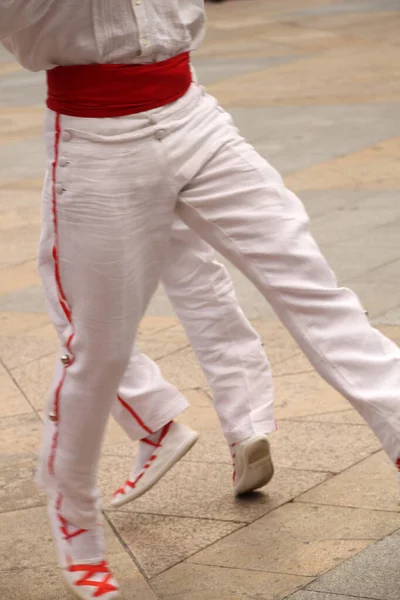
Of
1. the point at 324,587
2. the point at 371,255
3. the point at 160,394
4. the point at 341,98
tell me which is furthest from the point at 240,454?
the point at 341,98

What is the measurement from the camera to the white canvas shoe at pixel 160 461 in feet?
10.9

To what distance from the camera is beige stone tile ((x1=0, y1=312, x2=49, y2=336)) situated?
16.4 feet

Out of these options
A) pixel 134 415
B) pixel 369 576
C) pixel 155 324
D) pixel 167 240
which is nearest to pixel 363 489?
pixel 369 576

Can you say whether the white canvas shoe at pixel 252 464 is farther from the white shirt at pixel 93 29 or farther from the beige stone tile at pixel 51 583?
the white shirt at pixel 93 29

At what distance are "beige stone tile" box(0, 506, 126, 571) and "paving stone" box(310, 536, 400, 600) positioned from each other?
0.59m

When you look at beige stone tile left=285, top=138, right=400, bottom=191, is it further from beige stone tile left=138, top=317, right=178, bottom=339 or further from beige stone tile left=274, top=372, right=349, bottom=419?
beige stone tile left=274, top=372, right=349, bottom=419

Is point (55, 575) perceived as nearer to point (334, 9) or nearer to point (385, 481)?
point (385, 481)

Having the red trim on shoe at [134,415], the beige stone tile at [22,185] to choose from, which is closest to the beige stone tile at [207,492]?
the red trim on shoe at [134,415]

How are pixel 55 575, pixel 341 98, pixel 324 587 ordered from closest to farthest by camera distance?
pixel 324 587, pixel 55 575, pixel 341 98

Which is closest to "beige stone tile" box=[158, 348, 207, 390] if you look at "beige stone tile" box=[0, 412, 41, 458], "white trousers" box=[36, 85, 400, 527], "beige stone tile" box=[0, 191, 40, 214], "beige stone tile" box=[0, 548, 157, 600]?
"beige stone tile" box=[0, 412, 41, 458]

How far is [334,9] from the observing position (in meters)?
17.2

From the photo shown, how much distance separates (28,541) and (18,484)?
39 centimetres

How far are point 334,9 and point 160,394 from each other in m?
14.6

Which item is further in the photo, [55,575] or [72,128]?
[55,575]
